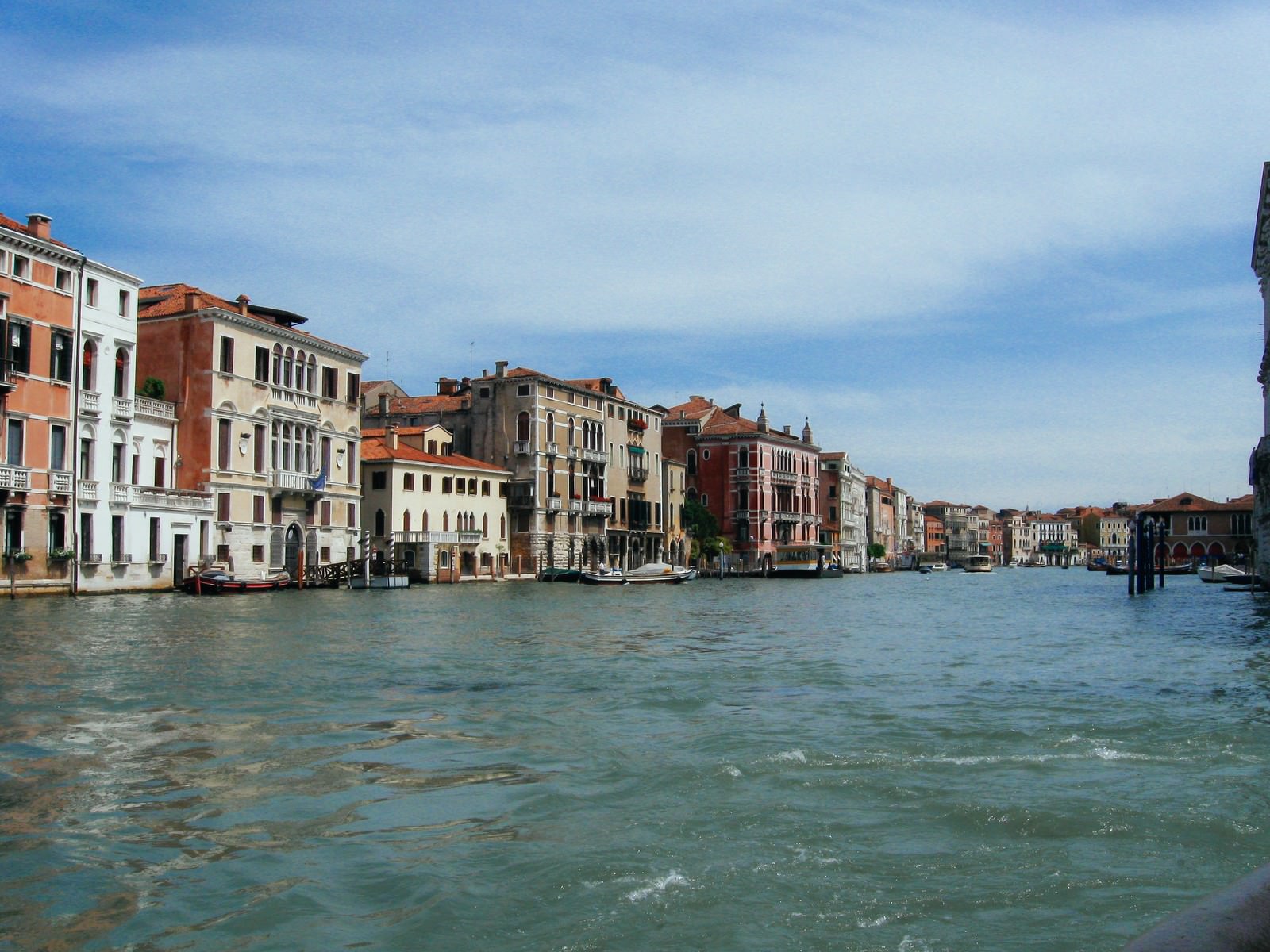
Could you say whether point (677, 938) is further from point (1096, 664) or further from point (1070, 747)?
point (1096, 664)

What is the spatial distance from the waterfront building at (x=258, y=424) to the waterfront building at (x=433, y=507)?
1572 millimetres

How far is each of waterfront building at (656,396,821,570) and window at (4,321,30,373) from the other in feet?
166

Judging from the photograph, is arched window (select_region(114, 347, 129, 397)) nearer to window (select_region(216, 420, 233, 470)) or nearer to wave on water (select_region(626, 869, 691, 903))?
window (select_region(216, 420, 233, 470))

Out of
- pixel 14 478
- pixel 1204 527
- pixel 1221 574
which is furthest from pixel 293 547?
pixel 1204 527

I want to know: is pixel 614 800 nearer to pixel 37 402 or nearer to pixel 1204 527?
pixel 37 402

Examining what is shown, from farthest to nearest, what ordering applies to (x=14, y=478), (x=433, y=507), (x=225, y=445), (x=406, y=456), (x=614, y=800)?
(x=433, y=507)
(x=406, y=456)
(x=225, y=445)
(x=14, y=478)
(x=614, y=800)

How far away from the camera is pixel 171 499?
34.7m

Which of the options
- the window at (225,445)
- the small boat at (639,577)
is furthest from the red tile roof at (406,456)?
the window at (225,445)

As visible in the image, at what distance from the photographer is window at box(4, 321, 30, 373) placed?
28.6 m

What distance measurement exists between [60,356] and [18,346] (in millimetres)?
1561

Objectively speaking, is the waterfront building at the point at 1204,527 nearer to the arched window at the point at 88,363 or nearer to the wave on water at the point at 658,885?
the arched window at the point at 88,363

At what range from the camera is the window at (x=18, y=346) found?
28.6 metres

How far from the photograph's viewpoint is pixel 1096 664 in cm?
1530

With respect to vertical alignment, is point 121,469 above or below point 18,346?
below
